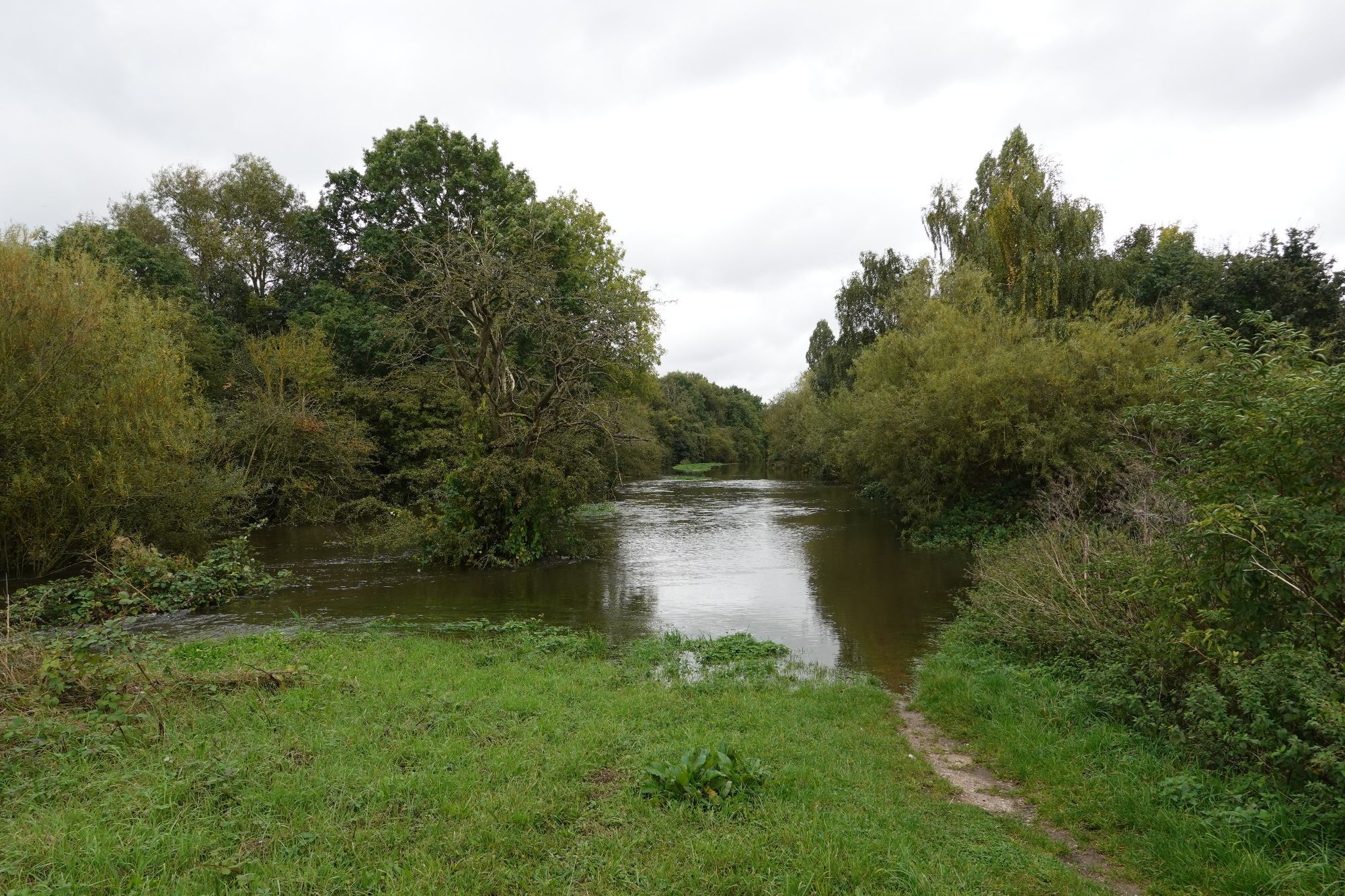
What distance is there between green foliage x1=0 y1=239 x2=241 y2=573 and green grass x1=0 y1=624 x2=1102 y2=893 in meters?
9.12

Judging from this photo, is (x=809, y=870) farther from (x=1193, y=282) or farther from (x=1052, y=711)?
(x=1193, y=282)

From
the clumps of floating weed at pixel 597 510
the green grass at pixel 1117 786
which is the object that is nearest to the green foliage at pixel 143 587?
the green grass at pixel 1117 786

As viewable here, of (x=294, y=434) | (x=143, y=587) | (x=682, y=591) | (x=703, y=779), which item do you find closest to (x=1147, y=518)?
(x=703, y=779)

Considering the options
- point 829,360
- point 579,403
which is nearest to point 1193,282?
point 829,360

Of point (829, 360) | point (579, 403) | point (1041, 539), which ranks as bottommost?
point (1041, 539)

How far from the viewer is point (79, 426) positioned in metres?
13.9

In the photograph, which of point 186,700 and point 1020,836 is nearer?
point 1020,836

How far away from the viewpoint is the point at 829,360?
4238cm

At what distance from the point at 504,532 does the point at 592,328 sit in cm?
620

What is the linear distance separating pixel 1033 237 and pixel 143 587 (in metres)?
29.7

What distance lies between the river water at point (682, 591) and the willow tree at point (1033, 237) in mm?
10802

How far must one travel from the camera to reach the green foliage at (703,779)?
5.11 meters

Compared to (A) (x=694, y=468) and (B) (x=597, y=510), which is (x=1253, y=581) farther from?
(A) (x=694, y=468)

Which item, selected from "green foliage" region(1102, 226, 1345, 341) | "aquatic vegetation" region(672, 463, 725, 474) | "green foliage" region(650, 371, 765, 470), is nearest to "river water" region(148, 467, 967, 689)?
"green foliage" region(1102, 226, 1345, 341)
